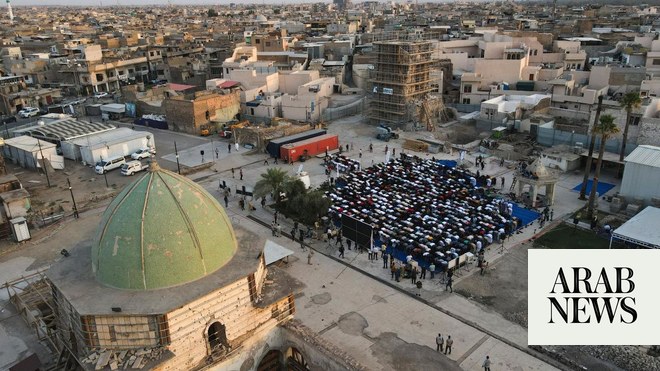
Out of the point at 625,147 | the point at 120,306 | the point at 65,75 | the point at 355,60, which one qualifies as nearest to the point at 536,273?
the point at 120,306

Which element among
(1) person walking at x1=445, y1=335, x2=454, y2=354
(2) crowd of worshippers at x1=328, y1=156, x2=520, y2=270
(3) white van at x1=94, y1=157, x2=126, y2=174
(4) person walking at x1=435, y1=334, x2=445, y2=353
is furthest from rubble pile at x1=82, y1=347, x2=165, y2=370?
(3) white van at x1=94, y1=157, x2=126, y2=174

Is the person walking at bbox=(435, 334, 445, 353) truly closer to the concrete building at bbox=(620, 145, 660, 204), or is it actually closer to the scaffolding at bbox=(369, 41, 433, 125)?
the concrete building at bbox=(620, 145, 660, 204)

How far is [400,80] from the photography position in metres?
55.8

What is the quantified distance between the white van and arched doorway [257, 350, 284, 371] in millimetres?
32241

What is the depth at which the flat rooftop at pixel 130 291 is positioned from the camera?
15.5 m

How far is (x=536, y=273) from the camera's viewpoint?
17.8 m

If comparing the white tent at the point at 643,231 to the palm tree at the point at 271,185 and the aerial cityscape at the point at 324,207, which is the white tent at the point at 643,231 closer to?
the aerial cityscape at the point at 324,207

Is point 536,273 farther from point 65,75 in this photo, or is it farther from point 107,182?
point 65,75

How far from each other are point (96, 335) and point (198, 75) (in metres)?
69.3

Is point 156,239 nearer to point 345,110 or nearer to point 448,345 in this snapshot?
point 448,345

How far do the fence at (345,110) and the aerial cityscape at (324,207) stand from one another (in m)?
0.28

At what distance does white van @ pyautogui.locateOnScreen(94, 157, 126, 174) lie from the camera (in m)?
44.4

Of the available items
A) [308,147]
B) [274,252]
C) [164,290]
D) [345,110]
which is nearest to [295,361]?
[164,290]

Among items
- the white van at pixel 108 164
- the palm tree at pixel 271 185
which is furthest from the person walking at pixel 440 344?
the white van at pixel 108 164
